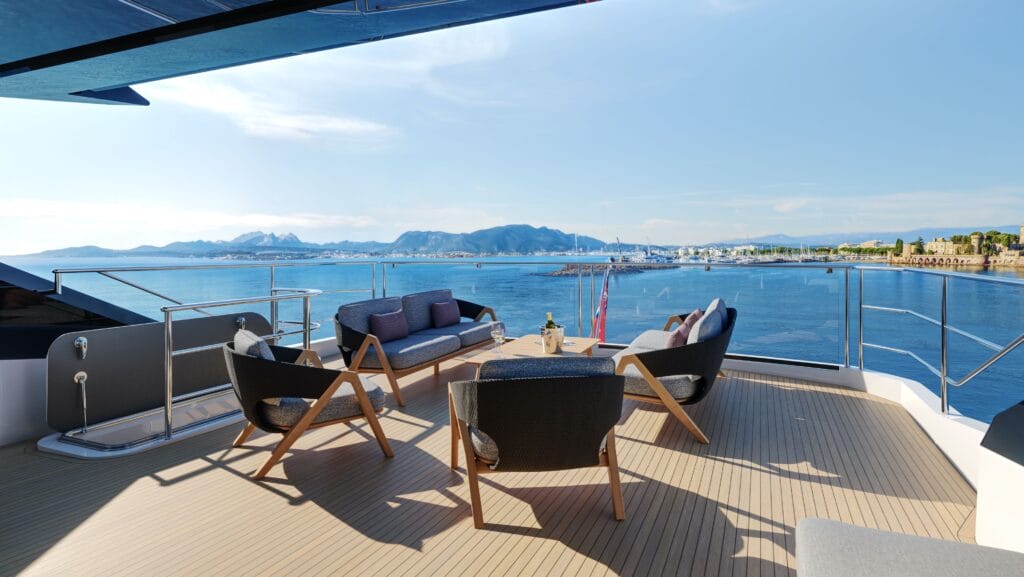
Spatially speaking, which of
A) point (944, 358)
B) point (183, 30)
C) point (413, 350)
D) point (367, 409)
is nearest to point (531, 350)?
point (413, 350)

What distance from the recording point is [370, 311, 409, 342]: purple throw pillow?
434 cm

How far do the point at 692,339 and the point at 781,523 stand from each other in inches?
52.6

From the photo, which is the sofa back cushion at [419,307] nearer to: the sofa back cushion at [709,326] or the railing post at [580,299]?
the railing post at [580,299]

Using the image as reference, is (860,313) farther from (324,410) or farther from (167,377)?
(167,377)

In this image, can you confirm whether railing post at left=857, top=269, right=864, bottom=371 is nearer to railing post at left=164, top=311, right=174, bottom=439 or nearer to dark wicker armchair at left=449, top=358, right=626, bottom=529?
dark wicker armchair at left=449, top=358, right=626, bottom=529

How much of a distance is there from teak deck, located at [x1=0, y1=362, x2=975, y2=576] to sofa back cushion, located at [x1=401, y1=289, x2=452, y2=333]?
1.78m

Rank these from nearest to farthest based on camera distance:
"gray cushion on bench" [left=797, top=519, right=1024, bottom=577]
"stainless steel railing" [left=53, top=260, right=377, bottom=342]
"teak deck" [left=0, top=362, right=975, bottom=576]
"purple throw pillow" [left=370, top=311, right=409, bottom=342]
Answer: "gray cushion on bench" [left=797, top=519, right=1024, bottom=577] → "teak deck" [left=0, top=362, right=975, bottom=576] → "stainless steel railing" [left=53, top=260, right=377, bottom=342] → "purple throw pillow" [left=370, top=311, right=409, bottom=342]

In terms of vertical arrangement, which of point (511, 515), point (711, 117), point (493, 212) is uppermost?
point (711, 117)

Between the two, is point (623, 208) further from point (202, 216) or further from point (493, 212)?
point (202, 216)

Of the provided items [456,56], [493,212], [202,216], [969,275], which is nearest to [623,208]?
[493,212]

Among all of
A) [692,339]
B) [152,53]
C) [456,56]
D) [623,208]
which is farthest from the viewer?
[623,208]

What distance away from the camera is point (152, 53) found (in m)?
3.83

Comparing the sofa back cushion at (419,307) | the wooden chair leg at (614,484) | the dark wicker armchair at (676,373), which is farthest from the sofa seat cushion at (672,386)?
the sofa back cushion at (419,307)

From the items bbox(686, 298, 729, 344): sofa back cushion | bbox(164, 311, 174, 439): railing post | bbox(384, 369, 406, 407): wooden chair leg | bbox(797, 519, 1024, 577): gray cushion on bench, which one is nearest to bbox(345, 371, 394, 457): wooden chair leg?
bbox(384, 369, 406, 407): wooden chair leg
